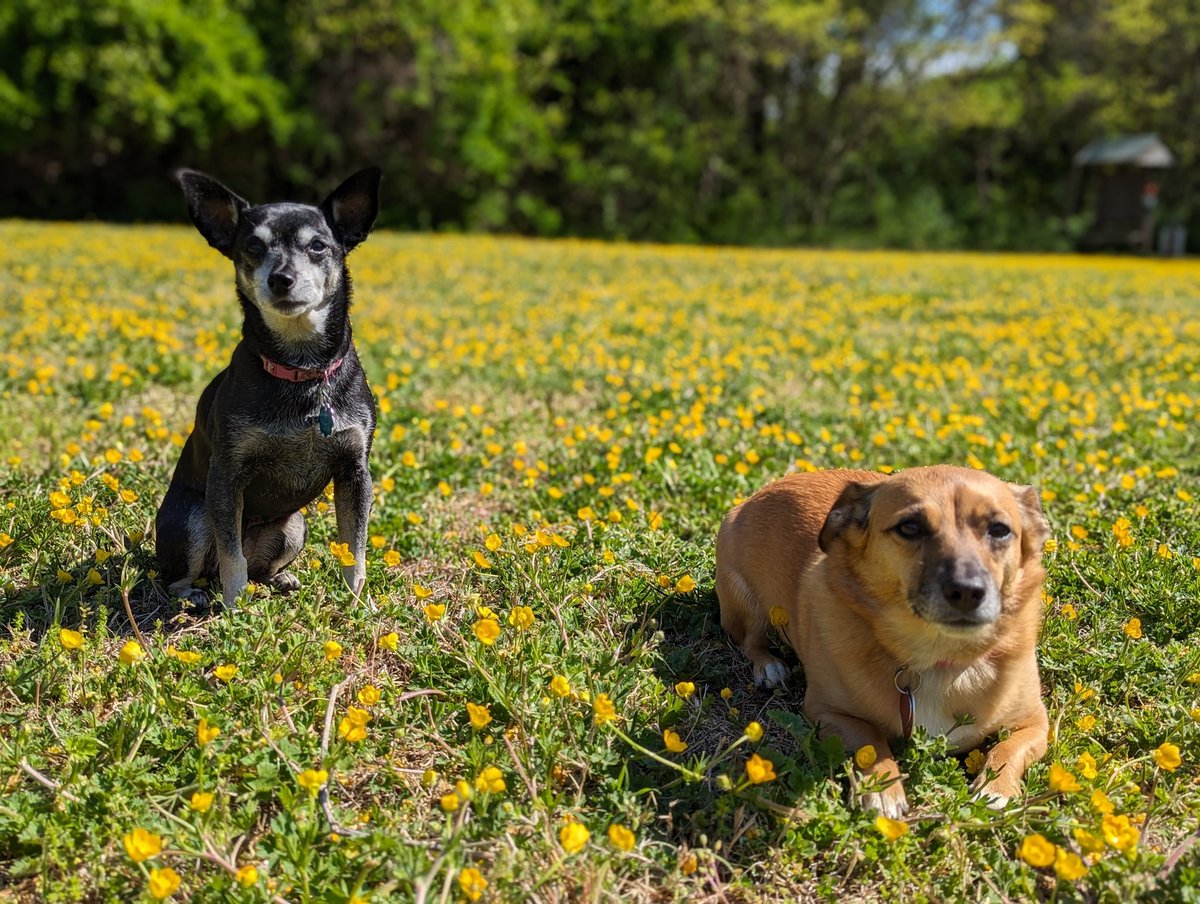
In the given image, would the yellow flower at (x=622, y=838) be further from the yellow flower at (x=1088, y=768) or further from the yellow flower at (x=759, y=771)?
the yellow flower at (x=1088, y=768)

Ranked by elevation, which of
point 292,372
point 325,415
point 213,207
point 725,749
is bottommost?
point 725,749

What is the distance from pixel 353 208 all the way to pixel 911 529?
2324 mm

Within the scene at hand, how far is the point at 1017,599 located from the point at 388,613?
198 cm

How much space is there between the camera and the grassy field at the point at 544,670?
219 centimetres

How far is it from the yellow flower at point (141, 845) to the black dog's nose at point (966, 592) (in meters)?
1.91

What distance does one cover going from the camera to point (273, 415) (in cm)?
314

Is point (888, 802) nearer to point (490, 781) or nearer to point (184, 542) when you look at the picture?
point (490, 781)

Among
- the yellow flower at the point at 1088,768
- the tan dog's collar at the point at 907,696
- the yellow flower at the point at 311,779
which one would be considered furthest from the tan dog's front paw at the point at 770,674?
the yellow flower at the point at 311,779

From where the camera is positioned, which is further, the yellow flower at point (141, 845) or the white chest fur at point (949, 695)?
the white chest fur at point (949, 695)

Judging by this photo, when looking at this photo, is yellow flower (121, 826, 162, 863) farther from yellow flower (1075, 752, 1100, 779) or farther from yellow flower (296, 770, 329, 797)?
yellow flower (1075, 752, 1100, 779)

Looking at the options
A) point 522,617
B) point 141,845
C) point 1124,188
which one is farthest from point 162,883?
point 1124,188

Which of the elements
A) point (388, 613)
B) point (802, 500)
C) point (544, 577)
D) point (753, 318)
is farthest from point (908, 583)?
point (753, 318)

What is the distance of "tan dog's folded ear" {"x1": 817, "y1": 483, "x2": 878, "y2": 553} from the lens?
279cm

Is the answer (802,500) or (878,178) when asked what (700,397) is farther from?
(878,178)
